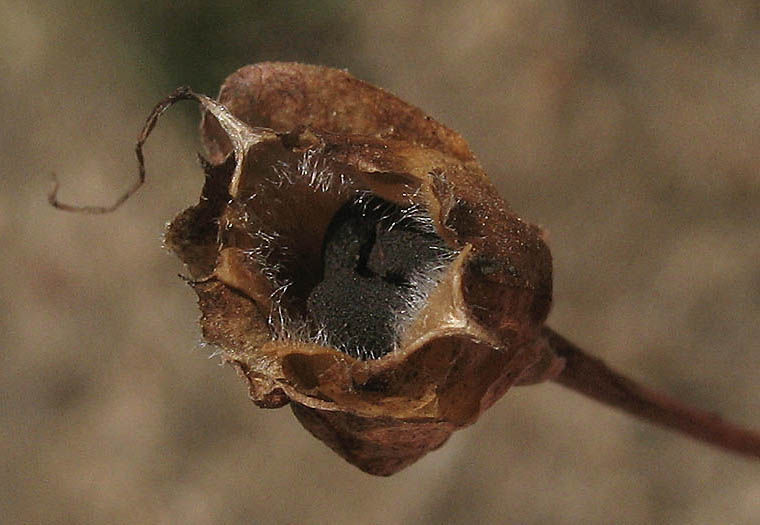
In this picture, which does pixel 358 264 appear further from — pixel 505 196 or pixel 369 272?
pixel 505 196

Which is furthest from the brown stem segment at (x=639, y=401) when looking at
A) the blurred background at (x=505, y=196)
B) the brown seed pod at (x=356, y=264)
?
the blurred background at (x=505, y=196)

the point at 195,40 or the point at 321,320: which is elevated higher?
the point at 321,320

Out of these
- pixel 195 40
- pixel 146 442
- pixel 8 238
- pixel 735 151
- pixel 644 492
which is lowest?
pixel 146 442

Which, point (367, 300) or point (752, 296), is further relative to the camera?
point (752, 296)

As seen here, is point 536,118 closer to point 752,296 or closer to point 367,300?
point 752,296

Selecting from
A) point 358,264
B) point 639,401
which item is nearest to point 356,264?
point 358,264

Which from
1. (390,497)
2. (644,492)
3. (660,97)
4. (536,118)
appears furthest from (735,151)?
(390,497)

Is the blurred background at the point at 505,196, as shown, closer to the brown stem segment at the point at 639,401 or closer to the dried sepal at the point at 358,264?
the brown stem segment at the point at 639,401
